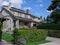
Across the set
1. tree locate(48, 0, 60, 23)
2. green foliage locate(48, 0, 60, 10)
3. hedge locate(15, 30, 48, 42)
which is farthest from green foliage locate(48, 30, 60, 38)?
hedge locate(15, 30, 48, 42)

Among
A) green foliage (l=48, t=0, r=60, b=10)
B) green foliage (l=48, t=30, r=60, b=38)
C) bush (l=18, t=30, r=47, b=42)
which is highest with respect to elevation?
green foliage (l=48, t=0, r=60, b=10)

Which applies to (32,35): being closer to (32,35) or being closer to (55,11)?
(32,35)

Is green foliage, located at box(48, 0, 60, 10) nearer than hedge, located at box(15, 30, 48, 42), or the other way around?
hedge, located at box(15, 30, 48, 42)

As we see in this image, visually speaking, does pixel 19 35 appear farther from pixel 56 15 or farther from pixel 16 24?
pixel 16 24

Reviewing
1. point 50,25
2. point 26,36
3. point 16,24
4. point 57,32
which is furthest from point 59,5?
point 26,36

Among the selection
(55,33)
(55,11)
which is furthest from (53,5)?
(55,33)

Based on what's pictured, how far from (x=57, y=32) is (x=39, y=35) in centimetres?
876

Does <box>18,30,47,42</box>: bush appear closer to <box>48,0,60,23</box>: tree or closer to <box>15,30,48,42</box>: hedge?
<box>15,30,48,42</box>: hedge

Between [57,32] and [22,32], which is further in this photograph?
[57,32]

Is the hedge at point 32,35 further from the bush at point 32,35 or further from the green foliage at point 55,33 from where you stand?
the green foliage at point 55,33

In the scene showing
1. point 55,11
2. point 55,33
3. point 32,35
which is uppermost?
point 55,11

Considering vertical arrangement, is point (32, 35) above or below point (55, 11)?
below

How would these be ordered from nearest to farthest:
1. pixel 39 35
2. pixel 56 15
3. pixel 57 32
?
pixel 39 35 → pixel 57 32 → pixel 56 15

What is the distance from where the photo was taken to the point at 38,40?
58.0ft
